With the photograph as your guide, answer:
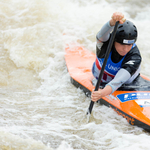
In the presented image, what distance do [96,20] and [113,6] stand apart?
1667mm

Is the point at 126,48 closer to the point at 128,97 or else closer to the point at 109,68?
the point at 109,68

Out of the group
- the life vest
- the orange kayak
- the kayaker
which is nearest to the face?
the kayaker

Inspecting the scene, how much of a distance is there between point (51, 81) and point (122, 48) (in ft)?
4.98

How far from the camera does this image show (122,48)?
2.37 metres

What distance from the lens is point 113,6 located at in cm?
711

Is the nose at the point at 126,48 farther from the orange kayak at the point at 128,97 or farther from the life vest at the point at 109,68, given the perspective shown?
the orange kayak at the point at 128,97

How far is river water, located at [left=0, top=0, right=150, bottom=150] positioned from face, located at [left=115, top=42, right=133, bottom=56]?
31.7 inches

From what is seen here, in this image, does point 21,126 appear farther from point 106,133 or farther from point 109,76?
point 109,76

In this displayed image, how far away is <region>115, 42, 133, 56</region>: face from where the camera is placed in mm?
2354

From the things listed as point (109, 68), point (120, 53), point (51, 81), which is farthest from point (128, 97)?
point (51, 81)

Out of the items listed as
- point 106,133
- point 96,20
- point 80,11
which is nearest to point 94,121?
point 106,133

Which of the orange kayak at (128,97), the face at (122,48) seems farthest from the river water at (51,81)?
the face at (122,48)

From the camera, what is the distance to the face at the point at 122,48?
2.35 metres

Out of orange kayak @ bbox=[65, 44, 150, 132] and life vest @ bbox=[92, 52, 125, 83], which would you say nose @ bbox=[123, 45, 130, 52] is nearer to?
life vest @ bbox=[92, 52, 125, 83]
